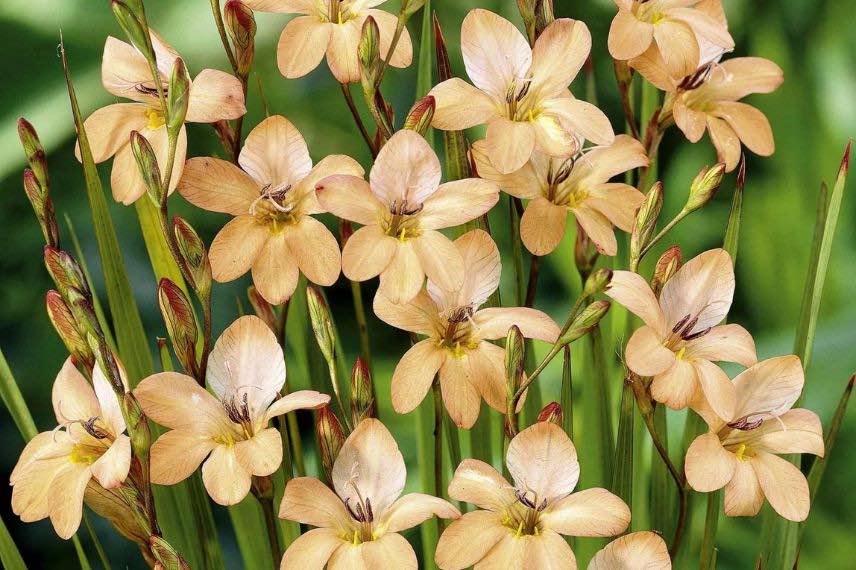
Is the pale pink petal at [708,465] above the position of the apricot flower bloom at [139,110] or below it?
below

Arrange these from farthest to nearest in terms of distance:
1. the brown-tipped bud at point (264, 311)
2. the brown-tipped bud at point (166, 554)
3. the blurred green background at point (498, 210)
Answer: the blurred green background at point (498, 210) → the brown-tipped bud at point (264, 311) → the brown-tipped bud at point (166, 554)

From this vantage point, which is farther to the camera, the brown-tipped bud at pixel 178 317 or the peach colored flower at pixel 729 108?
the peach colored flower at pixel 729 108

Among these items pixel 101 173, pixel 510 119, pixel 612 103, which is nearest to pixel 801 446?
pixel 510 119

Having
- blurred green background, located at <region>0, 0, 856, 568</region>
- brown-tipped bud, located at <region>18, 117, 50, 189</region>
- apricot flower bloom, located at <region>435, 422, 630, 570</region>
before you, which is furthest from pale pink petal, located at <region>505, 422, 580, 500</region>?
blurred green background, located at <region>0, 0, 856, 568</region>

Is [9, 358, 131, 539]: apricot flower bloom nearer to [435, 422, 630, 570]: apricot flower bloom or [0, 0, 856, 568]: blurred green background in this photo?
[435, 422, 630, 570]: apricot flower bloom

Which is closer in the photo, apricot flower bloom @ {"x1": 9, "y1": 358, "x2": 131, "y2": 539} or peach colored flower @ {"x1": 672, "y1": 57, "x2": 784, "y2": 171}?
apricot flower bloom @ {"x1": 9, "y1": 358, "x2": 131, "y2": 539}

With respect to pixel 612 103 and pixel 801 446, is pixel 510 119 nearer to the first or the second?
pixel 801 446

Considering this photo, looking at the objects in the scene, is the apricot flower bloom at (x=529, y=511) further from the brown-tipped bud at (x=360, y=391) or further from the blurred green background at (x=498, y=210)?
the blurred green background at (x=498, y=210)

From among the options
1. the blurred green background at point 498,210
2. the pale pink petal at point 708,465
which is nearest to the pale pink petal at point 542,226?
the pale pink petal at point 708,465
